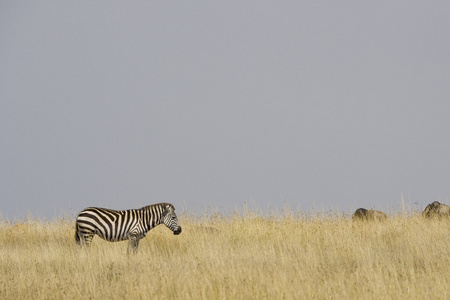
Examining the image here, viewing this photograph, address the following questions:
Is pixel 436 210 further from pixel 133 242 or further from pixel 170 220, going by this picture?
pixel 133 242

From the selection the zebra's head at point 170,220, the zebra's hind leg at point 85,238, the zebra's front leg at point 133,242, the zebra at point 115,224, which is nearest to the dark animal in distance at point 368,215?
the zebra's head at point 170,220

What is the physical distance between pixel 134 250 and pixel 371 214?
8291 mm

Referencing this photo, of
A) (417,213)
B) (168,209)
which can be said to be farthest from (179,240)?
(417,213)

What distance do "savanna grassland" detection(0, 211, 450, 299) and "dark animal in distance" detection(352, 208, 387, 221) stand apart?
43 centimetres

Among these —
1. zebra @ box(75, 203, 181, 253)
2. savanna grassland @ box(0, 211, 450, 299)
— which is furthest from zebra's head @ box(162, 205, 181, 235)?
savanna grassland @ box(0, 211, 450, 299)

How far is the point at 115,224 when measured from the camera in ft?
37.7

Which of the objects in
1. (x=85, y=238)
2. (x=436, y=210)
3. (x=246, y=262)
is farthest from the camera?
(x=436, y=210)

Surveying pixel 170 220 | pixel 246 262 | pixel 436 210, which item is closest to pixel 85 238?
pixel 170 220

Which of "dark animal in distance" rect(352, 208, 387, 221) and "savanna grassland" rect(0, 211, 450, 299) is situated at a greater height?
"dark animal in distance" rect(352, 208, 387, 221)

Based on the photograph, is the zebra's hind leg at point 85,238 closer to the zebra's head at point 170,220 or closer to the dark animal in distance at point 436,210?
the zebra's head at point 170,220

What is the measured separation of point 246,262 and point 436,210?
31.0 feet

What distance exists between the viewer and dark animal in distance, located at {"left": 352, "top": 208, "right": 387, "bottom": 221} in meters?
15.6

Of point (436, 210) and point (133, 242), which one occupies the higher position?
point (133, 242)

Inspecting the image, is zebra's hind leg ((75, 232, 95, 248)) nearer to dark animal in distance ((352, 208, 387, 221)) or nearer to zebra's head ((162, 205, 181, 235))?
zebra's head ((162, 205, 181, 235))
